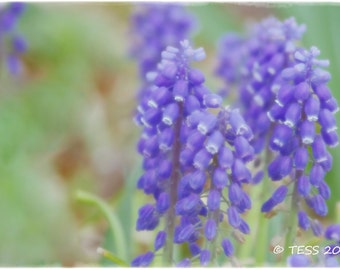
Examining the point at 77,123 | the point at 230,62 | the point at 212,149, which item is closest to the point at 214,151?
the point at 212,149

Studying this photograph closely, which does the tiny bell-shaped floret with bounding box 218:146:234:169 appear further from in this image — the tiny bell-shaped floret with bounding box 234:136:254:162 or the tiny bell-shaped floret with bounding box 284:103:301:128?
the tiny bell-shaped floret with bounding box 284:103:301:128

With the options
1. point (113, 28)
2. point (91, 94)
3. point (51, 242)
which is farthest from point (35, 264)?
point (113, 28)

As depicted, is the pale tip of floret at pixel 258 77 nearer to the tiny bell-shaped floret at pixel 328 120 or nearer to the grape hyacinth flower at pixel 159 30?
the tiny bell-shaped floret at pixel 328 120

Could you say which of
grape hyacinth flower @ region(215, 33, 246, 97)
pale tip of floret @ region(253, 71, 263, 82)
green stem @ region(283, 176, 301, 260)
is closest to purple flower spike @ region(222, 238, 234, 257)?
green stem @ region(283, 176, 301, 260)

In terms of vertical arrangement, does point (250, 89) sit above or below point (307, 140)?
above

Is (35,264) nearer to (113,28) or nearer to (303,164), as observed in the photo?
(303,164)

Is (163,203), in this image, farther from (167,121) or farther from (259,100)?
(259,100)
